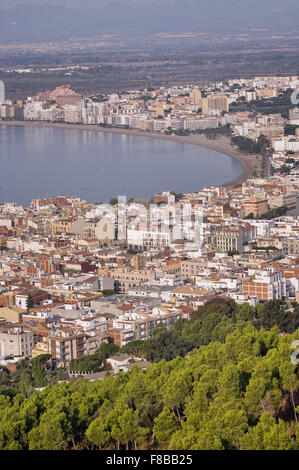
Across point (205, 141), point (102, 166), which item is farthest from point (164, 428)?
point (205, 141)

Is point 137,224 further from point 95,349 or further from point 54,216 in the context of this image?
point 95,349

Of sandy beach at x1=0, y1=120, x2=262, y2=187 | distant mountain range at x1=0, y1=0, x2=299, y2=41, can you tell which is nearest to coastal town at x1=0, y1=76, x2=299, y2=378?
sandy beach at x1=0, y1=120, x2=262, y2=187

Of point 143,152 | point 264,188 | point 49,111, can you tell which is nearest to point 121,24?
point 49,111

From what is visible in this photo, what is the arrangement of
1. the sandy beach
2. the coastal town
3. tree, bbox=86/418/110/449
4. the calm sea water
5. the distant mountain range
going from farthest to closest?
the distant mountain range → the sandy beach → the calm sea water → the coastal town → tree, bbox=86/418/110/449

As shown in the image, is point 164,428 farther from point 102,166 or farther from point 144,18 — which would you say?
point 144,18

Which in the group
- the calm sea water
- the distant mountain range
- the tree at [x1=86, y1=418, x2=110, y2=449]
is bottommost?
the distant mountain range

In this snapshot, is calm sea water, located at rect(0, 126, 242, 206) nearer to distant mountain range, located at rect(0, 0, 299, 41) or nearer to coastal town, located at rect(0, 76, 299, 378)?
coastal town, located at rect(0, 76, 299, 378)

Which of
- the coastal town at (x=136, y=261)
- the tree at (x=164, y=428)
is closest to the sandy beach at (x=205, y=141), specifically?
the coastal town at (x=136, y=261)
